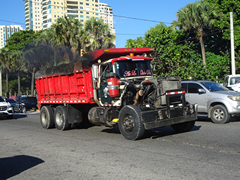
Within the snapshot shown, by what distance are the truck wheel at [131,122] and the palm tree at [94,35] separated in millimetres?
23378

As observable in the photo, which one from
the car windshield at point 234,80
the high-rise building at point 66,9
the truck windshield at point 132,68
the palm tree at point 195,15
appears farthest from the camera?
the high-rise building at point 66,9

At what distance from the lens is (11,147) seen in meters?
8.39

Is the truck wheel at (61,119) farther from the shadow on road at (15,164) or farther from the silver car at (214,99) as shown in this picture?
the silver car at (214,99)

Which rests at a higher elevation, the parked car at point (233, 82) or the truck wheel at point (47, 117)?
the parked car at point (233, 82)

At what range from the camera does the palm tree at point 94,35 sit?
31266 millimetres

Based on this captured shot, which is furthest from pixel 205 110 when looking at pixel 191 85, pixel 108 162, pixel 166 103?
pixel 108 162

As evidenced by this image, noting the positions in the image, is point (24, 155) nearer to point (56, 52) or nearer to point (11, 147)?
point (11, 147)

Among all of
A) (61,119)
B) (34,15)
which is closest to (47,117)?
(61,119)

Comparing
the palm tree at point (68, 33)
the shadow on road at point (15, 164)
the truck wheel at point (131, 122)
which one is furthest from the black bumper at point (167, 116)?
the palm tree at point (68, 33)

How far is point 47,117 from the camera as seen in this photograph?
12555 mm

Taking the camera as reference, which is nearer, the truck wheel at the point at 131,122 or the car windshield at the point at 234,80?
the truck wheel at the point at 131,122

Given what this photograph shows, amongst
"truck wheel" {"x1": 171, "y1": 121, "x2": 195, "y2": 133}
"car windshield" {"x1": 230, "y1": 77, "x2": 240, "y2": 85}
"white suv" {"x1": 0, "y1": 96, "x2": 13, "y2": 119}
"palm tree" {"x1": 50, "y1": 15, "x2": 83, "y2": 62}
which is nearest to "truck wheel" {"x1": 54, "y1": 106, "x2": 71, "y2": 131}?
"truck wheel" {"x1": 171, "y1": 121, "x2": 195, "y2": 133}

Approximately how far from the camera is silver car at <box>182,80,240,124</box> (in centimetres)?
1153

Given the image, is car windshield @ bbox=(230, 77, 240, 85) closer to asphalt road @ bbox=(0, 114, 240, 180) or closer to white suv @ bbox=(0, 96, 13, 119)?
asphalt road @ bbox=(0, 114, 240, 180)
